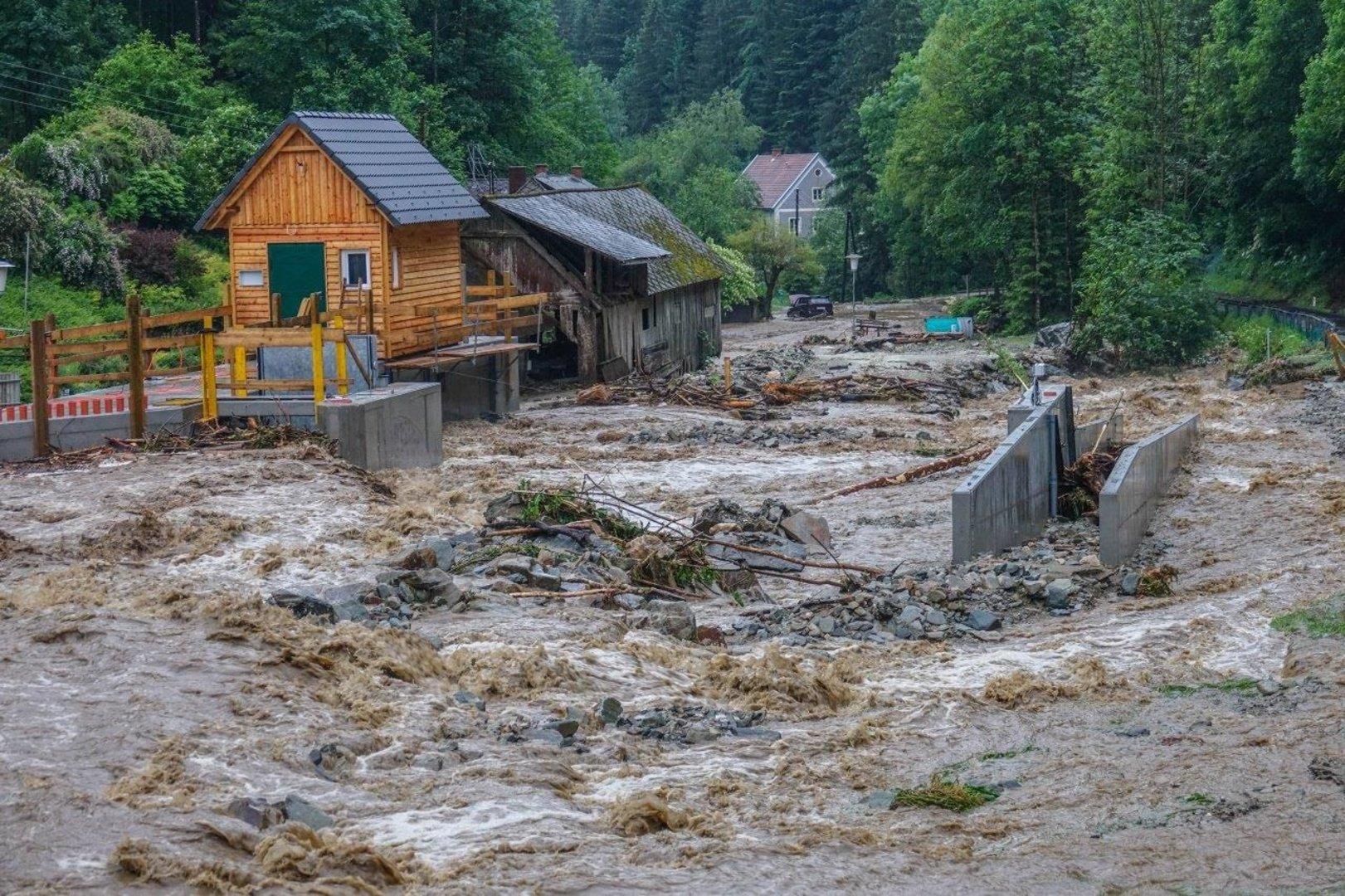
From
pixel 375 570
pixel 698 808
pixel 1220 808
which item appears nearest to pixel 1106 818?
pixel 1220 808

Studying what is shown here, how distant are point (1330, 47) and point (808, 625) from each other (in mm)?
36297

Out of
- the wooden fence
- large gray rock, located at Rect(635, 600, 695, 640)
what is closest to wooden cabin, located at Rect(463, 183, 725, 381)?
the wooden fence

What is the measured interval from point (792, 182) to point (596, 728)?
315ft

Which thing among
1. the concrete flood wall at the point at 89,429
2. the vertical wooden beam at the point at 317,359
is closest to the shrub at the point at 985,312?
the vertical wooden beam at the point at 317,359

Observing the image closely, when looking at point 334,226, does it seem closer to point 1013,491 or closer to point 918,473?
point 918,473

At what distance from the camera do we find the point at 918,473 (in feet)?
82.9

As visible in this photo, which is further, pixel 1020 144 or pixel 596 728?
pixel 1020 144

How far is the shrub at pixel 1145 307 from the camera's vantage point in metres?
43.8

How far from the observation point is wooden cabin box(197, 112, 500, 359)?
31.0m

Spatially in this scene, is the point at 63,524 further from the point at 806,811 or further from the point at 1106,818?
the point at 1106,818

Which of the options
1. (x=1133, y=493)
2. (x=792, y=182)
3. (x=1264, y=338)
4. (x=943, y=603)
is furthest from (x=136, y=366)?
(x=792, y=182)

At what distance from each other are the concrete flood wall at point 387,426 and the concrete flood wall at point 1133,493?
33.6 ft

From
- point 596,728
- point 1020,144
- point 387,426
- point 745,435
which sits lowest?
point 596,728

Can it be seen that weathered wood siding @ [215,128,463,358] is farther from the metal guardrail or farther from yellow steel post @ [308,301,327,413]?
the metal guardrail
